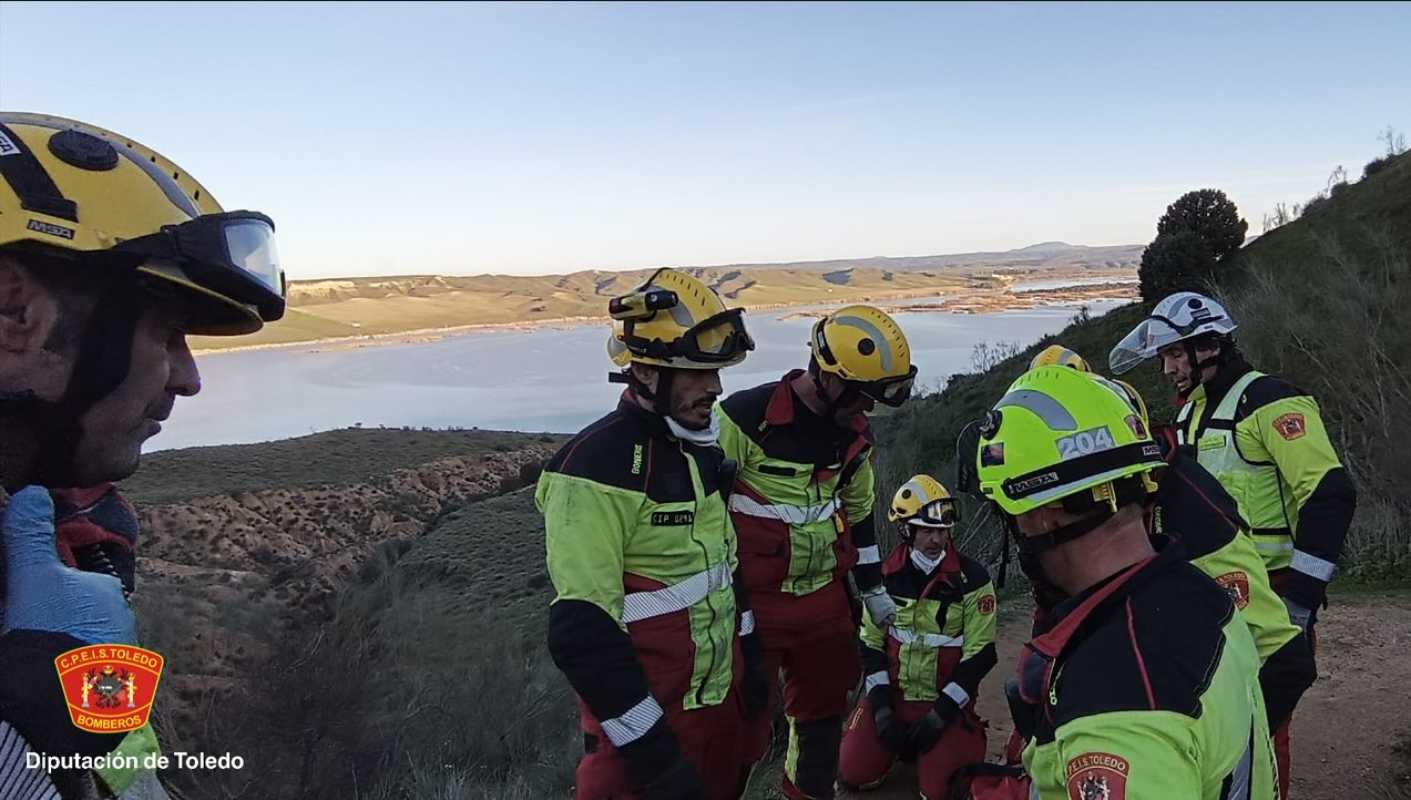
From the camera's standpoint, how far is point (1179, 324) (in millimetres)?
4652

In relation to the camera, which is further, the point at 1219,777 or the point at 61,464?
the point at 1219,777

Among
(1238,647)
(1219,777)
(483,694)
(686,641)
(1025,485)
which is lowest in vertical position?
(483,694)

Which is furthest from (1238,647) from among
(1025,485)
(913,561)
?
(913,561)

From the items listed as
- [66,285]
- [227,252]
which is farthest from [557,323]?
[66,285]

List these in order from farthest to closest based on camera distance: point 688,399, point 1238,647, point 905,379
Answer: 1. point 905,379
2. point 688,399
3. point 1238,647

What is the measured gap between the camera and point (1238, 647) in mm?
1904

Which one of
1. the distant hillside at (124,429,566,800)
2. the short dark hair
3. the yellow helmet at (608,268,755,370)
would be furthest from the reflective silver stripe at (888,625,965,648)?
the distant hillside at (124,429,566,800)

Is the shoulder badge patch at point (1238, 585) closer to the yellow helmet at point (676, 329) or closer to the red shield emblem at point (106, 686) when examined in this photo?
the yellow helmet at point (676, 329)

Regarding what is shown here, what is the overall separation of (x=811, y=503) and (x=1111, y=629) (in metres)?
2.75

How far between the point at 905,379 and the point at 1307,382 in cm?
1668

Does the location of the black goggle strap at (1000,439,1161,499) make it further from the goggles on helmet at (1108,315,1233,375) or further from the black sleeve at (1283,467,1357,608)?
the goggles on helmet at (1108,315,1233,375)

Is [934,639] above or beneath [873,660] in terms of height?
above

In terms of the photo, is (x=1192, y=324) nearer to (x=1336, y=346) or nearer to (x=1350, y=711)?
(x=1350, y=711)

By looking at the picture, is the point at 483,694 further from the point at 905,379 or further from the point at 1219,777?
the point at 1219,777
